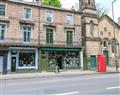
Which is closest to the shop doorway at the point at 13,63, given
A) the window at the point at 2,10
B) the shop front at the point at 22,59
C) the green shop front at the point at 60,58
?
the shop front at the point at 22,59

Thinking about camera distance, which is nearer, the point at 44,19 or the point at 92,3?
the point at 44,19

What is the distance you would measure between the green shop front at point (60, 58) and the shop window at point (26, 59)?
44.0 inches

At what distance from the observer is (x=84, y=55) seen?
3462 cm

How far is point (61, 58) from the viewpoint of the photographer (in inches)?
1261

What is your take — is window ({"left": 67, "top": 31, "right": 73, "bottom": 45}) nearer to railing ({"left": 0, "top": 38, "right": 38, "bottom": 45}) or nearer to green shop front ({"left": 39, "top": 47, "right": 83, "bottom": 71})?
green shop front ({"left": 39, "top": 47, "right": 83, "bottom": 71})

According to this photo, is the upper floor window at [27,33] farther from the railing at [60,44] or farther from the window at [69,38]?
the window at [69,38]

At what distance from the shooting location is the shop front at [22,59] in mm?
28109

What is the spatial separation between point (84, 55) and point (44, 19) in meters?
8.97

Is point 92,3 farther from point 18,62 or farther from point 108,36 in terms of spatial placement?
point 18,62

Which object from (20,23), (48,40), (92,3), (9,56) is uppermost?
(92,3)

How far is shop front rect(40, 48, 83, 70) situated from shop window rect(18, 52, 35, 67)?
1342 mm

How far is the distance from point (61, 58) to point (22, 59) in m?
6.15

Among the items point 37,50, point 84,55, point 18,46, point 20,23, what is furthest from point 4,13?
point 84,55

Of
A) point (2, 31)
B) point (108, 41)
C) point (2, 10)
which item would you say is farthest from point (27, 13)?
point (108, 41)
